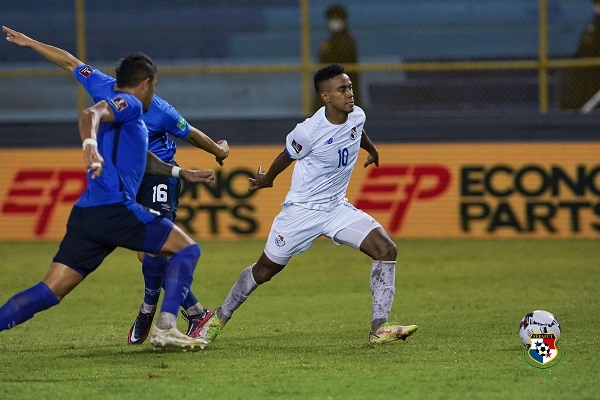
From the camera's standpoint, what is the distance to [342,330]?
9.09 m

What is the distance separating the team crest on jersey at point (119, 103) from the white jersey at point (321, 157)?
1661mm

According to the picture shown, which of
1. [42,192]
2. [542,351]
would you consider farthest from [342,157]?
[42,192]

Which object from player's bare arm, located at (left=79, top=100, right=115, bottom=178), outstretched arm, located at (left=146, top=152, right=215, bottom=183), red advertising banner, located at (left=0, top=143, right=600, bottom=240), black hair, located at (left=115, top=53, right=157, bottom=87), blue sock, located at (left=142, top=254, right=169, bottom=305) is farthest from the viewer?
red advertising banner, located at (left=0, top=143, right=600, bottom=240)

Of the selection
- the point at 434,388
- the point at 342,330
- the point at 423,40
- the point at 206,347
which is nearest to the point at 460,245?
the point at 423,40

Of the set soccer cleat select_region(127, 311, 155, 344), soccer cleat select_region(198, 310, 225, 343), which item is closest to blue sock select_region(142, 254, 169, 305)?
soccer cleat select_region(127, 311, 155, 344)

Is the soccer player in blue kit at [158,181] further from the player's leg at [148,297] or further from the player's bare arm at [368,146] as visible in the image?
the player's bare arm at [368,146]

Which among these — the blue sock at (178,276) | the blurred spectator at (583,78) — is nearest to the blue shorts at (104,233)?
the blue sock at (178,276)

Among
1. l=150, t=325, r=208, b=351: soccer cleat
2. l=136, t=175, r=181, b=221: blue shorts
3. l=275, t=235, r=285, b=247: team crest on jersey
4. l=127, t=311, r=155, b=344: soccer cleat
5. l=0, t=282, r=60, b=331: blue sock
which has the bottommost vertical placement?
l=127, t=311, r=155, b=344: soccer cleat

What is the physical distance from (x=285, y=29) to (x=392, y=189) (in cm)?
359

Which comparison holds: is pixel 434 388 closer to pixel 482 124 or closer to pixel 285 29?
pixel 482 124

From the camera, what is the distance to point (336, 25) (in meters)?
17.5

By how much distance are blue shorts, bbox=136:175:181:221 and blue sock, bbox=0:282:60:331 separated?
1.51 metres

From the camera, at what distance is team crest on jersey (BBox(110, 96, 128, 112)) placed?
7105mm

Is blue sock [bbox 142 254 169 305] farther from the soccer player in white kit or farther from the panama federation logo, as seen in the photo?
the panama federation logo
